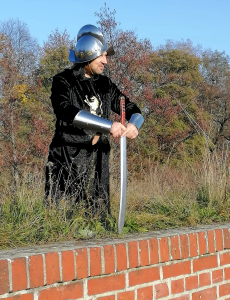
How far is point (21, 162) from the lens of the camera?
10.7 m

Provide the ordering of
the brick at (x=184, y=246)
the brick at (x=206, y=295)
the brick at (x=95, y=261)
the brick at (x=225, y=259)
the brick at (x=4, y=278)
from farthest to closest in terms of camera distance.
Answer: the brick at (x=225, y=259) → the brick at (x=206, y=295) → the brick at (x=184, y=246) → the brick at (x=95, y=261) → the brick at (x=4, y=278)

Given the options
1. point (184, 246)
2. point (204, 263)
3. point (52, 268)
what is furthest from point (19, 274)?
point (204, 263)

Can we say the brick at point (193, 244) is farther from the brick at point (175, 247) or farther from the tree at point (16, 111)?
the tree at point (16, 111)

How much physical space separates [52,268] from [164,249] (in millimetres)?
921

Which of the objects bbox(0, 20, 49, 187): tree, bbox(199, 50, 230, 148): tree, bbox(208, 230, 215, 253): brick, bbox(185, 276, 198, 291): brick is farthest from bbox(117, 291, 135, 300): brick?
bbox(199, 50, 230, 148): tree

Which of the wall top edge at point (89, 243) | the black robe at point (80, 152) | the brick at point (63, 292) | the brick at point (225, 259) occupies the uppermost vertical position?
the black robe at point (80, 152)

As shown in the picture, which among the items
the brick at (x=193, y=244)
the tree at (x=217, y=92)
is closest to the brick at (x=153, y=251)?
the brick at (x=193, y=244)

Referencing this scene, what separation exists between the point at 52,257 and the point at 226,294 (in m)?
1.77

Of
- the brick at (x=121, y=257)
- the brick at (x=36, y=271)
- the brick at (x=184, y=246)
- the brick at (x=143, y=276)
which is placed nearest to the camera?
the brick at (x=36, y=271)

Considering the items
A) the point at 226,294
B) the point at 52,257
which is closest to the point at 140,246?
the point at 52,257

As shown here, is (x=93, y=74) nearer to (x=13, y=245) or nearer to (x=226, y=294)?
(x=13, y=245)

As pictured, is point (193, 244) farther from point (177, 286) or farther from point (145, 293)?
point (145, 293)

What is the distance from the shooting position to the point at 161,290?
10.2 feet

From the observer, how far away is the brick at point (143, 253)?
2.94m
